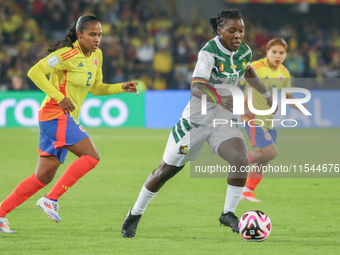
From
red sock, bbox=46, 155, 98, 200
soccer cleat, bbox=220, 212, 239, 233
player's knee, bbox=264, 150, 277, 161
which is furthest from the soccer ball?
player's knee, bbox=264, 150, 277, 161

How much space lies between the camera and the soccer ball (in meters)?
4.38

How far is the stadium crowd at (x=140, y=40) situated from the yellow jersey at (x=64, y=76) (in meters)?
12.3

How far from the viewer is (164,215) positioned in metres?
5.68

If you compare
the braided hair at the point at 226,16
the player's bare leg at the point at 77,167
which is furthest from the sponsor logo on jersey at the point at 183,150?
the braided hair at the point at 226,16

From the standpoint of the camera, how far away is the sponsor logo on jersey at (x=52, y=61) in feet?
15.7

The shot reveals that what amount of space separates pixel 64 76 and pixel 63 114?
384 millimetres

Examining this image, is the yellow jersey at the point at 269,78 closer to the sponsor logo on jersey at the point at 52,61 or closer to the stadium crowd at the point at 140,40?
the sponsor logo on jersey at the point at 52,61

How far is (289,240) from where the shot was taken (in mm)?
4566

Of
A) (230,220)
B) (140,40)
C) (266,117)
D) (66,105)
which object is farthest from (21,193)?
(140,40)

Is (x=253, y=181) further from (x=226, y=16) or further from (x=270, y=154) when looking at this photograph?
(x=226, y=16)

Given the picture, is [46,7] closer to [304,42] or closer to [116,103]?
[116,103]

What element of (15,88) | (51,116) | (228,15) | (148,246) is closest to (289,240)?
(148,246)

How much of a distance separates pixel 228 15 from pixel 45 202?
2.44 meters

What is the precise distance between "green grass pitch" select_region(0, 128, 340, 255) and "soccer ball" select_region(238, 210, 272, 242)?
9cm
